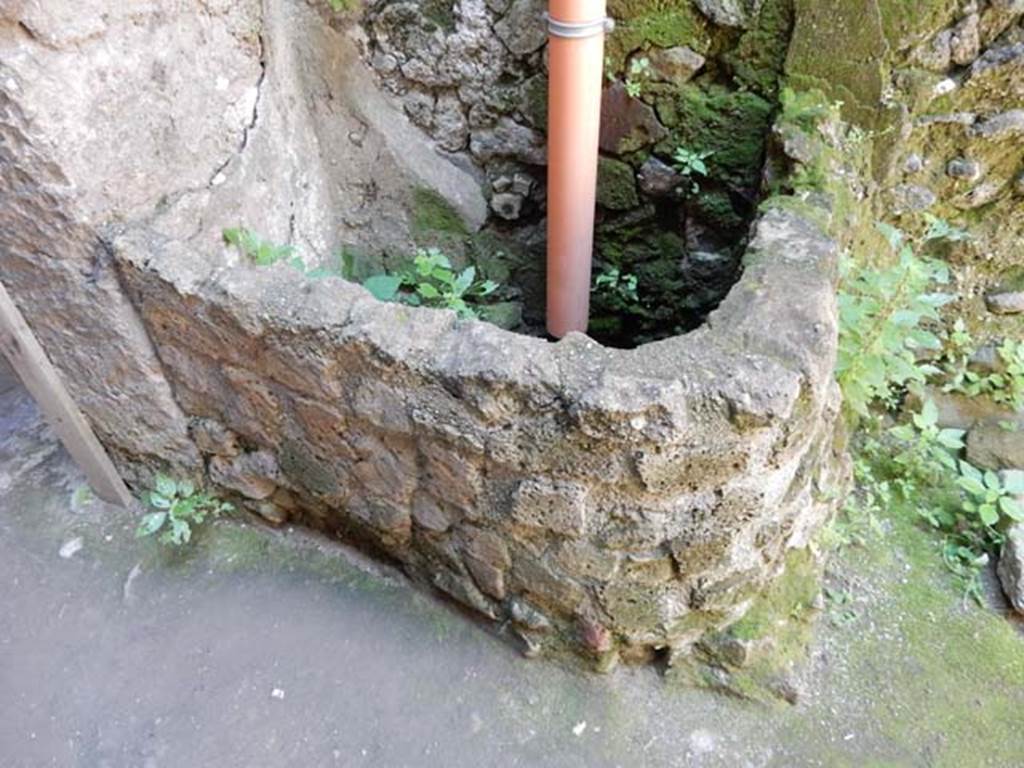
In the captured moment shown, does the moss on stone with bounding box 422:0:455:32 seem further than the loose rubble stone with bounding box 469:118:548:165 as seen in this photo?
No

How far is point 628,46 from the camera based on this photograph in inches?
92.8

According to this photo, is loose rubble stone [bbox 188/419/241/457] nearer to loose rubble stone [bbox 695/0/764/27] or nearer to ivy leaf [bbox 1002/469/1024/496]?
loose rubble stone [bbox 695/0/764/27]

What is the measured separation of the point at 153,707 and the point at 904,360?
2.19 metres

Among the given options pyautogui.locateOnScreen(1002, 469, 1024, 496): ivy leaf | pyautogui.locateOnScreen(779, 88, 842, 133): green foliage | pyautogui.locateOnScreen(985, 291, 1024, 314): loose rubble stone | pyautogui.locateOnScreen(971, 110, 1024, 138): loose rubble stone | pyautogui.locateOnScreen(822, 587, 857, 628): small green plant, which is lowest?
pyautogui.locateOnScreen(822, 587, 857, 628): small green plant

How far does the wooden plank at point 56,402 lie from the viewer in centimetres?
202

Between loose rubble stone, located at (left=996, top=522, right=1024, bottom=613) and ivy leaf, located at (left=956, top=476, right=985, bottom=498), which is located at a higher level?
ivy leaf, located at (left=956, top=476, right=985, bottom=498)

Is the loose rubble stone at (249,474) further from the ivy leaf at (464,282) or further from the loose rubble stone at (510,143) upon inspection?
the loose rubble stone at (510,143)

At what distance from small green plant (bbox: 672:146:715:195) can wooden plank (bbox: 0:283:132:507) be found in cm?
196

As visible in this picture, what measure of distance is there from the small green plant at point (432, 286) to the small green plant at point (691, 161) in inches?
28.5

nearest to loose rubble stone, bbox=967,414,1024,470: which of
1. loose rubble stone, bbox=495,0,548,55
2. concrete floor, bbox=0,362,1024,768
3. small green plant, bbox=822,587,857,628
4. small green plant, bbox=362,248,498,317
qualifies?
concrete floor, bbox=0,362,1024,768

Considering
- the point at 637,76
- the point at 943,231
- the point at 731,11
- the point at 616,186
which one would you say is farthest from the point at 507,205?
the point at 943,231

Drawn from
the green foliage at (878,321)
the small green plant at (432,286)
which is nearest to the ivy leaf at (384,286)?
the small green plant at (432,286)

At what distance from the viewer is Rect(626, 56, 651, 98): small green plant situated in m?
2.37

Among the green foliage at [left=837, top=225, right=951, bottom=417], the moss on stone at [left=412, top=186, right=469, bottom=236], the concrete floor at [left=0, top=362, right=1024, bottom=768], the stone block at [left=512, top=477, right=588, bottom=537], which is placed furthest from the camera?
the moss on stone at [left=412, top=186, right=469, bottom=236]
